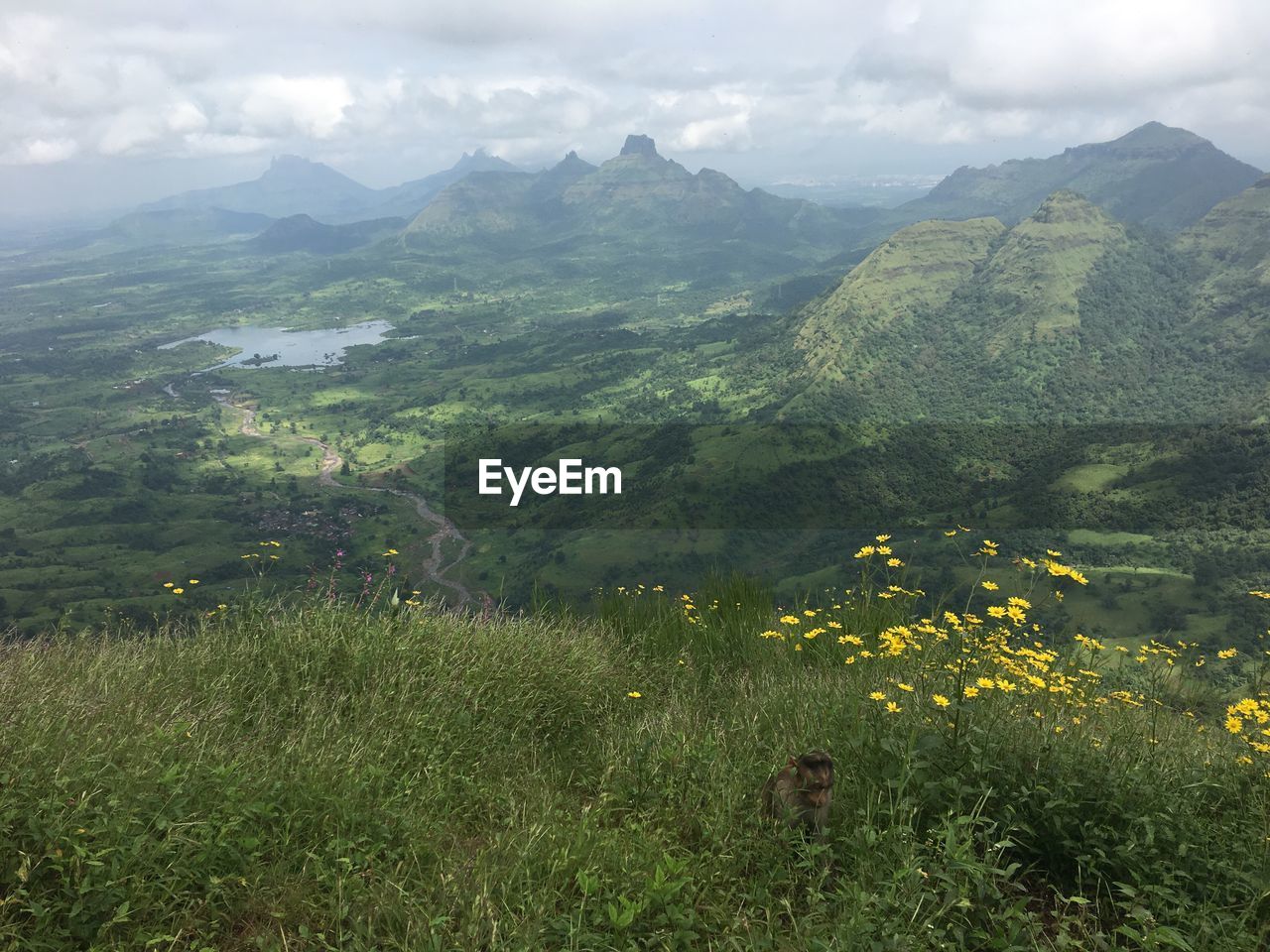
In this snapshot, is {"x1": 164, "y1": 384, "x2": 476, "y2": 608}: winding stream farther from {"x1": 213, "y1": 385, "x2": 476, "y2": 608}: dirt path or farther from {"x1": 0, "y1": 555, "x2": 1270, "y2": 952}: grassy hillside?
{"x1": 0, "y1": 555, "x2": 1270, "y2": 952}: grassy hillside

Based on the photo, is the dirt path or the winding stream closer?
the winding stream

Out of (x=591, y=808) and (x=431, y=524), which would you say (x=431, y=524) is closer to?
(x=431, y=524)

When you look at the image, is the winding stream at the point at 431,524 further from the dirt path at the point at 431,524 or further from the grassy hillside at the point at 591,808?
the grassy hillside at the point at 591,808

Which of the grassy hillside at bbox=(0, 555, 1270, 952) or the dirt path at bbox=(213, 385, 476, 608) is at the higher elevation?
the grassy hillside at bbox=(0, 555, 1270, 952)

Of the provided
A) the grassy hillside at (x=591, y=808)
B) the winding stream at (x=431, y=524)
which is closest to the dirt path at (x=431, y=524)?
the winding stream at (x=431, y=524)

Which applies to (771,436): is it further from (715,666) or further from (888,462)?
(715,666)

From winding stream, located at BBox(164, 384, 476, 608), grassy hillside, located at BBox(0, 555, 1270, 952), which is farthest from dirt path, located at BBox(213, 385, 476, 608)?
grassy hillside, located at BBox(0, 555, 1270, 952)
